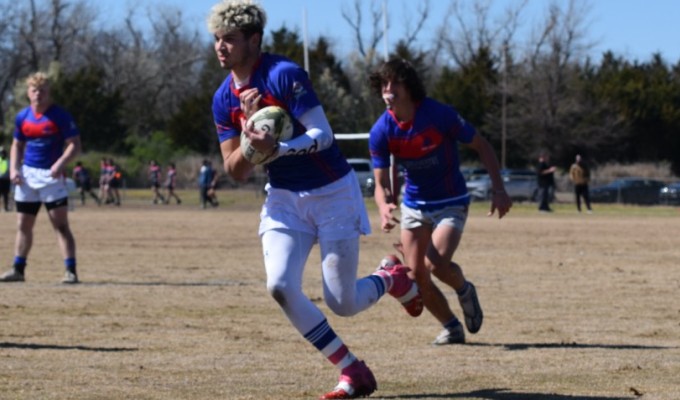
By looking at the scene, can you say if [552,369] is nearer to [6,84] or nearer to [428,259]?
[428,259]

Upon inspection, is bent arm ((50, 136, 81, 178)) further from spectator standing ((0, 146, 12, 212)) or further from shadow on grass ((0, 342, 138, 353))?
spectator standing ((0, 146, 12, 212))

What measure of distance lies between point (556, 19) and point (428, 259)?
77966 millimetres

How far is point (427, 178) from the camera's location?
9930 millimetres

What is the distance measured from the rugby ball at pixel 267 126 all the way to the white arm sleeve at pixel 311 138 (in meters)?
0.07

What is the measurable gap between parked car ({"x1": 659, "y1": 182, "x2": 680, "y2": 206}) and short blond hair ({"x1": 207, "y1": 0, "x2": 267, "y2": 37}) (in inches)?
1850

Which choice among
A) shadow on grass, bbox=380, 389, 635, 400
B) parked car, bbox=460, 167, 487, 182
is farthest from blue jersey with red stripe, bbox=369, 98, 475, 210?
parked car, bbox=460, 167, 487, 182

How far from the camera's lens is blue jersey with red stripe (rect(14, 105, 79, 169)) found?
14344 millimetres

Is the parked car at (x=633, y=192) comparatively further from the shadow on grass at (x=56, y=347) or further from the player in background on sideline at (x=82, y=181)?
the shadow on grass at (x=56, y=347)

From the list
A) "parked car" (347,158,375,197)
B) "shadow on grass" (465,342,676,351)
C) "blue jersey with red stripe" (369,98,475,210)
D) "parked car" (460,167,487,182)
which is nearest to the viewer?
"blue jersey with red stripe" (369,98,475,210)

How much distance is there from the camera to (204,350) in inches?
382

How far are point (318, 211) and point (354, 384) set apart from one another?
0.93 meters

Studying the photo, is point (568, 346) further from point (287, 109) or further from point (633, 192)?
point (633, 192)

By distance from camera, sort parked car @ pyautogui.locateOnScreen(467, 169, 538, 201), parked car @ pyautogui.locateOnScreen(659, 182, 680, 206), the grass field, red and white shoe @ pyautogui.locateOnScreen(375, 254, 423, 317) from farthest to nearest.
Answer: parked car @ pyautogui.locateOnScreen(467, 169, 538, 201) → parked car @ pyautogui.locateOnScreen(659, 182, 680, 206) → red and white shoe @ pyautogui.locateOnScreen(375, 254, 423, 317) → the grass field

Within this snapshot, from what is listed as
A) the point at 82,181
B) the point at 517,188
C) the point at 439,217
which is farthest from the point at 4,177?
the point at 439,217
